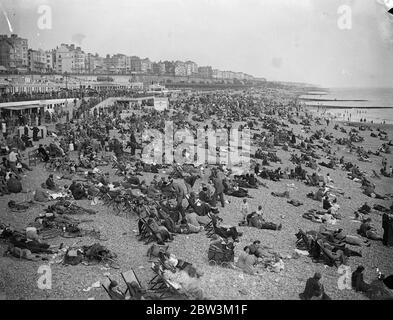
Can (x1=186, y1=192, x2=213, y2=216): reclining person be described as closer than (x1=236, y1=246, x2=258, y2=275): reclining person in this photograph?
No

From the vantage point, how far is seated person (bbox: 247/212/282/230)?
372 inches

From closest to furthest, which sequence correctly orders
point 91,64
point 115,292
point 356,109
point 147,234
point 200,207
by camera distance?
point 115,292 < point 147,234 < point 200,207 < point 356,109 < point 91,64

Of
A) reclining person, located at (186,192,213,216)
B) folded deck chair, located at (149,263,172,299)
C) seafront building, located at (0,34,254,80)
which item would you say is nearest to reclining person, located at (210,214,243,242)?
reclining person, located at (186,192,213,216)

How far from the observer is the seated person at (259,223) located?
9.45m

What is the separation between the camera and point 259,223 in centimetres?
950

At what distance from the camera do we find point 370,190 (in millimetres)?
14180

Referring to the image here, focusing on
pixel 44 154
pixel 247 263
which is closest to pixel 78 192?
pixel 44 154

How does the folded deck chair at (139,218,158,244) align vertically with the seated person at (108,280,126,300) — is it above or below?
above

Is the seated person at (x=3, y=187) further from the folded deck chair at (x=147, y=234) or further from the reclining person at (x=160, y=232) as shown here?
the reclining person at (x=160, y=232)

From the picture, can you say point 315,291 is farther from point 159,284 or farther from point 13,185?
point 13,185

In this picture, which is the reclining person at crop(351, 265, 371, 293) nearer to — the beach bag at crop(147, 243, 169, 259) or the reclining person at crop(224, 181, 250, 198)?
the beach bag at crop(147, 243, 169, 259)

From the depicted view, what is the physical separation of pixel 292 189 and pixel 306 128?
19.4m

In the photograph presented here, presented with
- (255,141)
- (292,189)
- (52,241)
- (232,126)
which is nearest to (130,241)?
(52,241)

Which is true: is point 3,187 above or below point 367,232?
above
